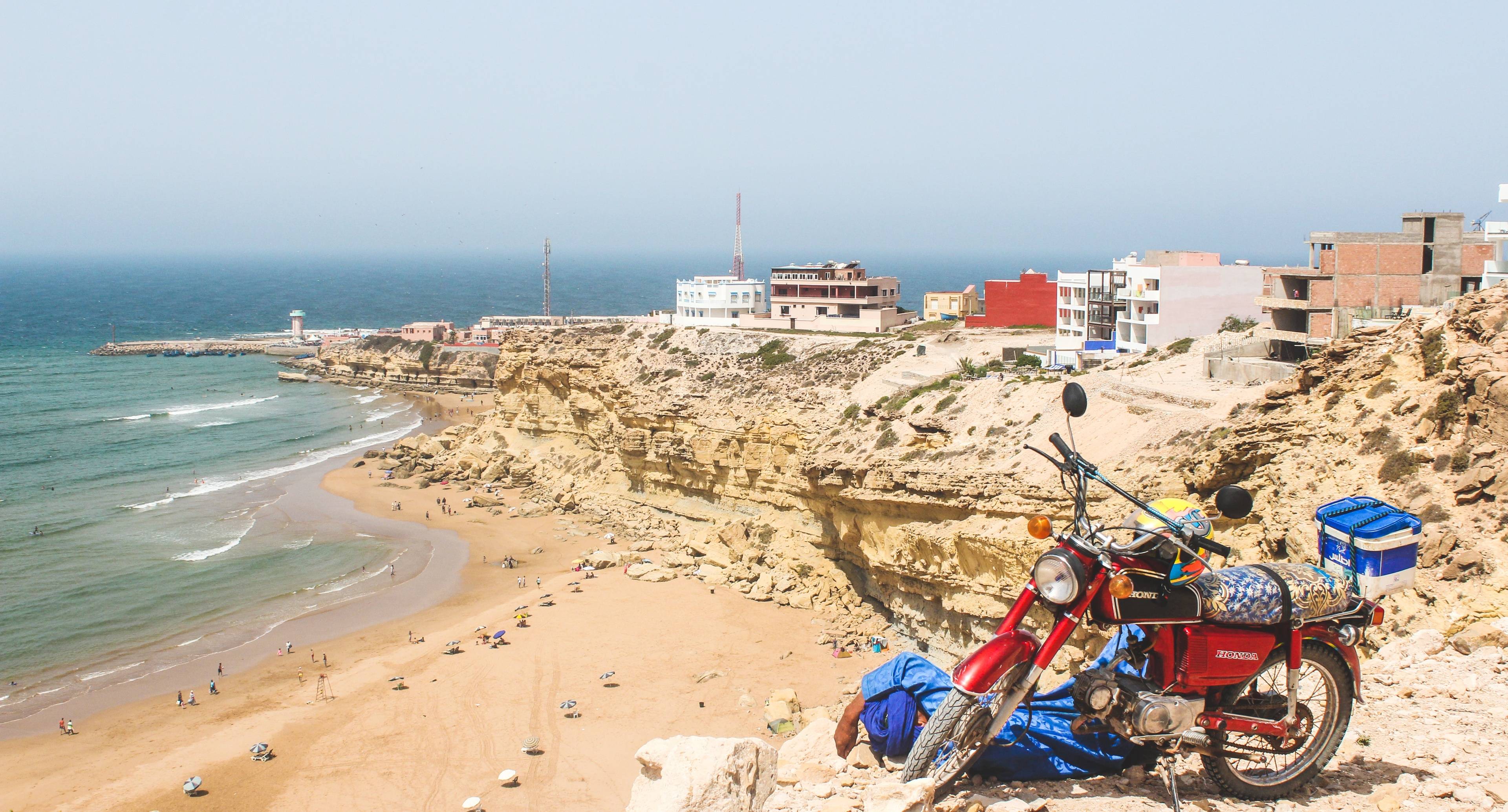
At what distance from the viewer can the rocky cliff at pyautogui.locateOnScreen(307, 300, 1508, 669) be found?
1209 centimetres

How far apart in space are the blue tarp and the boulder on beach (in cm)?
111

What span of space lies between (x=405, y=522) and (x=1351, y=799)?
1468 inches

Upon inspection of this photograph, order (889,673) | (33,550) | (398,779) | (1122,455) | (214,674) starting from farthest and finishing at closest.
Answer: (33,550) → (214,674) → (1122,455) → (398,779) → (889,673)

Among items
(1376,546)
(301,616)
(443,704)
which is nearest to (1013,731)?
(1376,546)

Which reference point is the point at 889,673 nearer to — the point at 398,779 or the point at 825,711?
the point at 825,711

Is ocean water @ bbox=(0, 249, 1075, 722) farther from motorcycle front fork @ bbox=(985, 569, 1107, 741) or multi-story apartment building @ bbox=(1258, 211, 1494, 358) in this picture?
multi-story apartment building @ bbox=(1258, 211, 1494, 358)

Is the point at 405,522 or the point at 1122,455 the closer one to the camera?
the point at 1122,455

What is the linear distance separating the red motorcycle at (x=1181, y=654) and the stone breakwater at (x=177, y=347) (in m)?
110

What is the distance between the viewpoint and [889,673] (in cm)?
653

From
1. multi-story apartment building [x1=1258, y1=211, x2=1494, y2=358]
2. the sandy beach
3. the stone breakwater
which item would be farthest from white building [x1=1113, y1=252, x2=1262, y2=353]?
the stone breakwater

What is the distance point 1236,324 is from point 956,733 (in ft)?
119

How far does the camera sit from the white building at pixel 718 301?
58.3 meters

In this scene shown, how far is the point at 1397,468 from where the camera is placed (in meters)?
11.9

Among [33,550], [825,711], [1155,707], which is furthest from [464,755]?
[33,550]
